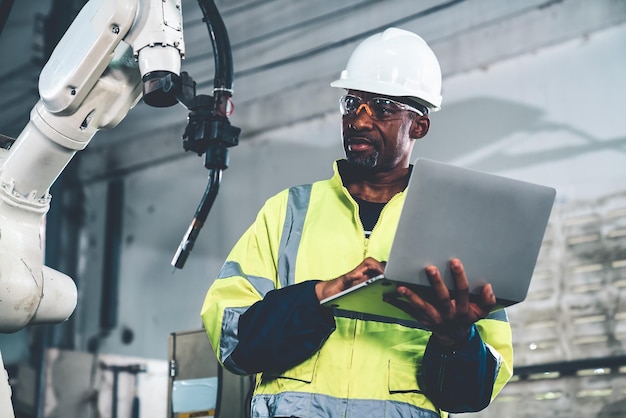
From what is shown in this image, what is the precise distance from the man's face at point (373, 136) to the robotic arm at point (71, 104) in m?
0.40

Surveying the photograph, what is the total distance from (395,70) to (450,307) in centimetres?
74

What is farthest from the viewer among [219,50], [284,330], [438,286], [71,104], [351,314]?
[219,50]

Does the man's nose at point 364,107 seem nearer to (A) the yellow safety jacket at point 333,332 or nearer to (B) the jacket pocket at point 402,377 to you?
(A) the yellow safety jacket at point 333,332

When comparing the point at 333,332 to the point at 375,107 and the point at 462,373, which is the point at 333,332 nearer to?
the point at 462,373

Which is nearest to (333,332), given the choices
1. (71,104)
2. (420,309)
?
(420,309)

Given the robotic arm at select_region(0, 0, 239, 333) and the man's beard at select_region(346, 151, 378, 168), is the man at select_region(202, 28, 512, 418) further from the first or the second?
the robotic arm at select_region(0, 0, 239, 333)

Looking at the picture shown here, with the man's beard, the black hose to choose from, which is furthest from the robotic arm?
the man's beard

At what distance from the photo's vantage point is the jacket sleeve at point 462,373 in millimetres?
1681

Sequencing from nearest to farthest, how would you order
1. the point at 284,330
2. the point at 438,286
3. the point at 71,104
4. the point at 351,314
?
the point at 438,286, the point at 284,330, the point at 351,314, the point at 71,104

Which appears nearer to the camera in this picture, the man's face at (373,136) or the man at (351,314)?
the man at (351,314)

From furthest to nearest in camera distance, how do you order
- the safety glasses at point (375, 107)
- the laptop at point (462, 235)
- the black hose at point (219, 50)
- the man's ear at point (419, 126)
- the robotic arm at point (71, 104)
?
the black hose at point (219, 50) < the man's ear at point (419, 126) < the safety glasses at point (375, 107) < the robotic arm at point (71, 104) < the laptop at point (462, 235)

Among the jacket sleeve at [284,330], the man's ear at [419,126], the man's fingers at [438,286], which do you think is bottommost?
the jacket sleeve at [284,330]

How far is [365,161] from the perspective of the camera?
199 centimetres

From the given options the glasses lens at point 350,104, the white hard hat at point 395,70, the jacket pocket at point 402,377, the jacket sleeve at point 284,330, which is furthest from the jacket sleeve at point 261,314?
the white hard hat at point 395,70
